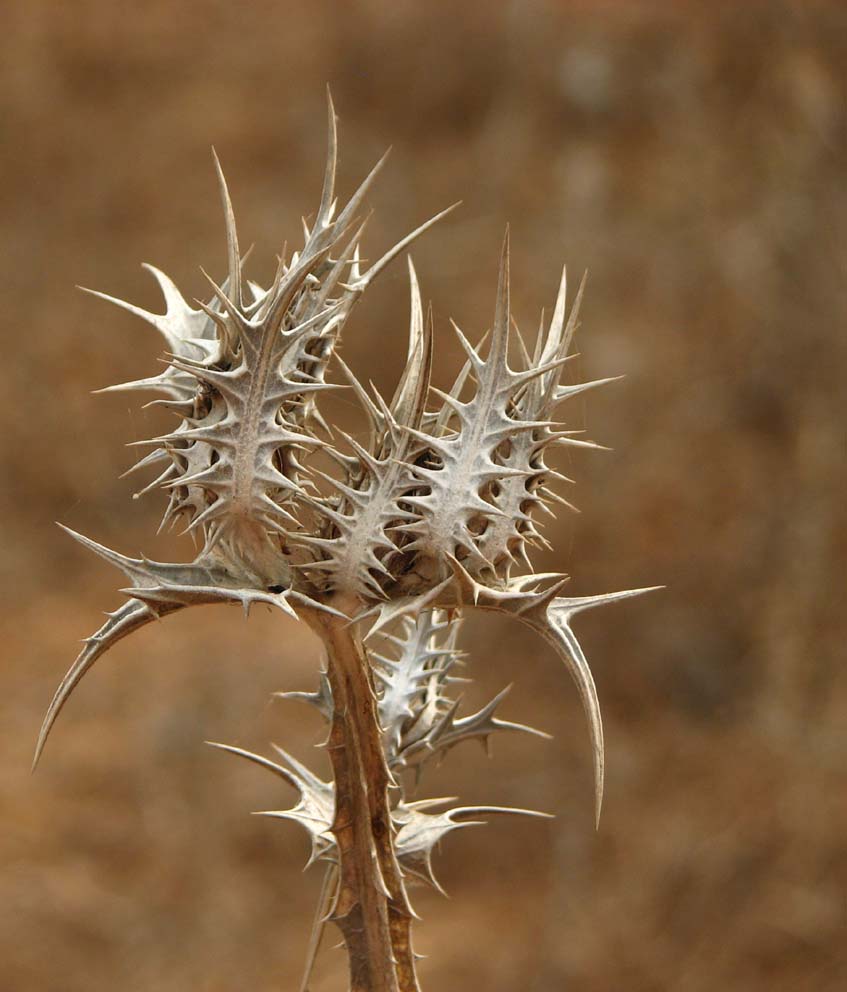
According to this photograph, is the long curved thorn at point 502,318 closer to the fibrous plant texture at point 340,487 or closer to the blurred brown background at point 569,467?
the fibrous plant texture at point 340,487

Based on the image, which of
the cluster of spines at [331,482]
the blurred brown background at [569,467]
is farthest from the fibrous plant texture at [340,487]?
the blurred brown background at [569,467]

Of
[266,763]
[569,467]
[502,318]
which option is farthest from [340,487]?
[569,467]

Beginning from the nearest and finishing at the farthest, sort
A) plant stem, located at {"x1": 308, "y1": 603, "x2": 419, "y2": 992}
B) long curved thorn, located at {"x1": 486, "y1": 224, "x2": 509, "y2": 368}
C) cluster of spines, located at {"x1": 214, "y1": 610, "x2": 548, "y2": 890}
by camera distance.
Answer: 1. long curved thorn, located at {"x1": 486, "y1": 224, "x2": 509, "y2": 368}
2. plant stem, located at {"x1": 308, "y1": 603, "x2": 419, "y2": 992}
3. cluster of spines, located at {"x1": 214, "y1": 610, "x2": 548, "y2": 890}

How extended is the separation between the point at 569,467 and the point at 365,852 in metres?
3.36

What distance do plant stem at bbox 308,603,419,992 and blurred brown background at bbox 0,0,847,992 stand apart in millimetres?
2222

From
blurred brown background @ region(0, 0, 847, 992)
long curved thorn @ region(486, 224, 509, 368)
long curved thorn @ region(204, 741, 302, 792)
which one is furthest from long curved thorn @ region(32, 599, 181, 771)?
blurred brown background @ region(0, 0, 847, 992)

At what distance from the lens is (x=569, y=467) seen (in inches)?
171

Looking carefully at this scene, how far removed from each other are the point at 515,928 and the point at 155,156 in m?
3.72

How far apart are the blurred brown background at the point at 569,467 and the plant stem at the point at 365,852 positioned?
222cm

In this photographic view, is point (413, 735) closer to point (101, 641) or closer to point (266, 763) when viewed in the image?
point (266, 763)

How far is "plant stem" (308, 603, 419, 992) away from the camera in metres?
1.02

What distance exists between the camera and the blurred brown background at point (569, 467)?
12.9 ft

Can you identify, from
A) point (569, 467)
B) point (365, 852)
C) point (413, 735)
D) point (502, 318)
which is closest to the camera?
point (502, 318)

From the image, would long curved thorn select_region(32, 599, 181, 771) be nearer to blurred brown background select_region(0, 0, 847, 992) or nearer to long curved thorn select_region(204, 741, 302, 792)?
long curved thorn select_region(204, 741, 302, 792)
